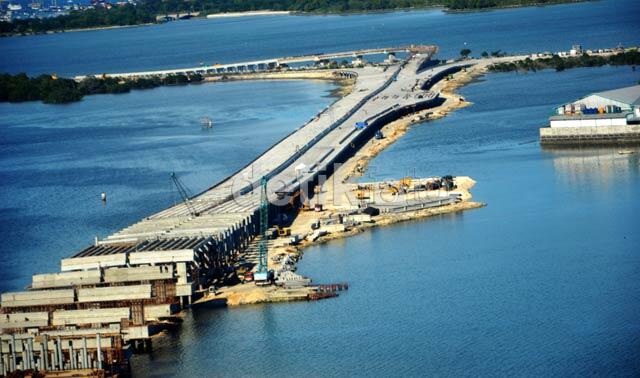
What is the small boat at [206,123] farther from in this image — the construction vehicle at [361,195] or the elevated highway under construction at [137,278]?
the construction vehicle at [361,195]

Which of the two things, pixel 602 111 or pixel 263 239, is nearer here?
pixel 263 239

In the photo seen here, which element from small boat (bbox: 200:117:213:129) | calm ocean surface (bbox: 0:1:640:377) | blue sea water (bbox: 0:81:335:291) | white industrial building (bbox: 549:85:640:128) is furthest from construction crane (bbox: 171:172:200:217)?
small boat (bbox: 200:117:213:129)

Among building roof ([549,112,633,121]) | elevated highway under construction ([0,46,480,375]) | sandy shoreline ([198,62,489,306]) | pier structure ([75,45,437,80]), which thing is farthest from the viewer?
pier structure ([75,45,437,80])

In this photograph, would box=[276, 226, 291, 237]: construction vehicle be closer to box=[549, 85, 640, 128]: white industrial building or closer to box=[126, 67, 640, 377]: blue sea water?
box=[126, 67, 640, 377]: blue sea water

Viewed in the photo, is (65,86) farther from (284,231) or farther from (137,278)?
(137,278)

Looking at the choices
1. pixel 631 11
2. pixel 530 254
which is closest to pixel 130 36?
pixel 631 11

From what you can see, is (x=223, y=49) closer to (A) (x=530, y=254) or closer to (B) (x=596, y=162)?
(B) (x=596, y=162)

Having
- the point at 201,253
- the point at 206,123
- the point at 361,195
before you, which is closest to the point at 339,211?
the point at 361,195
